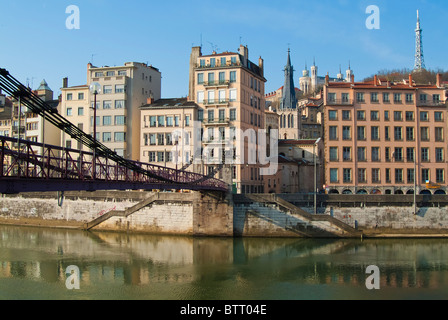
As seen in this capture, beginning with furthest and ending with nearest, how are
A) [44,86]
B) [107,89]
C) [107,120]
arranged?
[44,86], [107,89], [107,120]

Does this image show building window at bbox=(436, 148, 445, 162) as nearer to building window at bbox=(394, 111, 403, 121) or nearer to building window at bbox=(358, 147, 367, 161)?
building window at bbox=(394, 111, 403, 121)

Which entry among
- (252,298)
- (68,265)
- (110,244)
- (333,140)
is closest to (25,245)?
(110,244)

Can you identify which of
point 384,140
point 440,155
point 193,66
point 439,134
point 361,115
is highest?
point 193,66

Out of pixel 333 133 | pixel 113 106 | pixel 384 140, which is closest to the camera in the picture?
pixel 384 140

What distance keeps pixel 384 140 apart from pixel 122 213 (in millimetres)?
37057

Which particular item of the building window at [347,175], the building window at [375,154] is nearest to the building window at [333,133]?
the building window at [347,175]

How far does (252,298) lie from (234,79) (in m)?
39.5

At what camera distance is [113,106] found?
71.4 metres

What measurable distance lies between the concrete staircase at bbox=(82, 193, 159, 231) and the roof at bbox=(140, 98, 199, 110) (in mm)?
15753

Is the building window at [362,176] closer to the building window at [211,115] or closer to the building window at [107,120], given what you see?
the building window at [211,115]

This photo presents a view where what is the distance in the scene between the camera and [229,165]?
60688mm

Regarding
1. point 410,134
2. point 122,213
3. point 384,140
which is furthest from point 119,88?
point 410,134

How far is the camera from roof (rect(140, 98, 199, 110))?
217ft

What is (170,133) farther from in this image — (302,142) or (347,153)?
(302,142)
